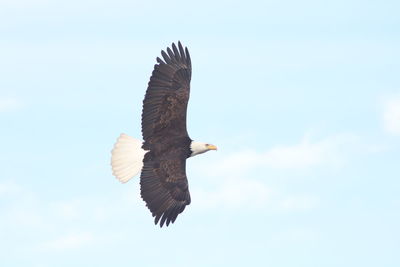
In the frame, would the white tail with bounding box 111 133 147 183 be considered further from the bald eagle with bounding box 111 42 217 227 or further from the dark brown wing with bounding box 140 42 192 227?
the dark brown wing with bounding box 140 42 192 227

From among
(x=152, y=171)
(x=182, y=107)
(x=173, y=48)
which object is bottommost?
(x=152, y=171)

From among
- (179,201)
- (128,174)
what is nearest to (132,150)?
(128,174)

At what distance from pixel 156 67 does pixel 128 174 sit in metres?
2.12

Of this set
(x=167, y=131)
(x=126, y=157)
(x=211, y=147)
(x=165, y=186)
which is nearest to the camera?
(x=165, y=186)

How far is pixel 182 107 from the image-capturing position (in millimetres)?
13766

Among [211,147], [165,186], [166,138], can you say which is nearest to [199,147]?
[211,147]

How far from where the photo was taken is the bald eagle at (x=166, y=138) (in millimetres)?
13555

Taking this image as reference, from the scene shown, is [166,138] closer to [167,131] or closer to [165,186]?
[167,131]

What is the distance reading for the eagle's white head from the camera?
14117 millimetres

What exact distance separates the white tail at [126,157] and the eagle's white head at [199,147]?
0.93m

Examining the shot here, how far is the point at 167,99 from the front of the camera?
44.9 ft

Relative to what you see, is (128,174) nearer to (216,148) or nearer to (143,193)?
(143,193)

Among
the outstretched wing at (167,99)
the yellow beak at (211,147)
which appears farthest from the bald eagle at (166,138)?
the yellow beak at (211,147)

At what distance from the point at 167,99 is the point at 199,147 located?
3.93 feet
